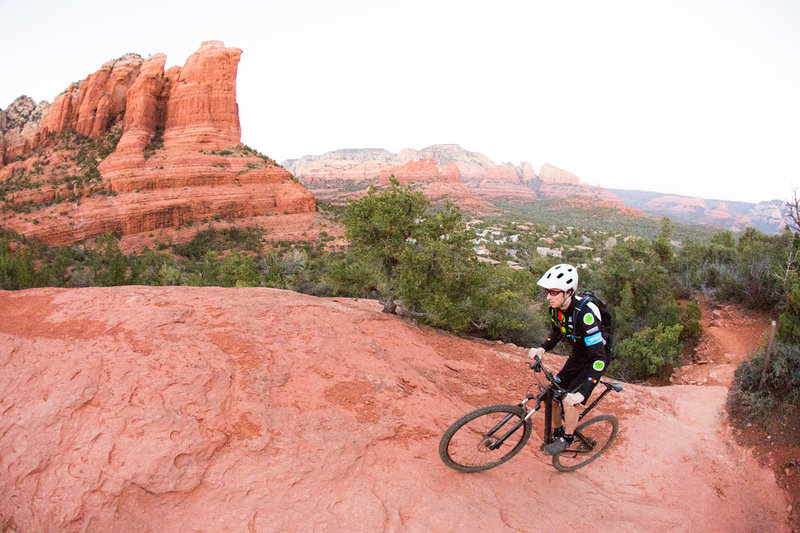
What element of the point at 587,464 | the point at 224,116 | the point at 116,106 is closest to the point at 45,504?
the point at 587,464

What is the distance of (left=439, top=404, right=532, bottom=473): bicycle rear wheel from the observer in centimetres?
Answer: 382

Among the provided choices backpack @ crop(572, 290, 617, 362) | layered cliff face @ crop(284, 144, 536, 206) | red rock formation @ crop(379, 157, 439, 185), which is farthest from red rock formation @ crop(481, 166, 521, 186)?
backpack @ crop(572, 290, 617, 362)

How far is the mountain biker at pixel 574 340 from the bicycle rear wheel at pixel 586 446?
14.1 inches

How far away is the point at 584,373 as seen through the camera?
389 centimetres

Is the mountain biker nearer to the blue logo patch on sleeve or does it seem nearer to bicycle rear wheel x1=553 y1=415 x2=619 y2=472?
the blue logo patch on sleeve

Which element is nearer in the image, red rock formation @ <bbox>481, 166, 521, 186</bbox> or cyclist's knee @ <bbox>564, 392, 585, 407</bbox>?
cyclist's knee @ <bbox>564, 392, 585, 407</bbox>

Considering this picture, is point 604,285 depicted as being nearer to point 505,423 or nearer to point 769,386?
point 769,386

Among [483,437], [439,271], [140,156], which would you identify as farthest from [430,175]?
[483,437]

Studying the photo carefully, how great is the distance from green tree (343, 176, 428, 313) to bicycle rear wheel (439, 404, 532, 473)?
210 inches

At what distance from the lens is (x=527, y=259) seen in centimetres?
3391

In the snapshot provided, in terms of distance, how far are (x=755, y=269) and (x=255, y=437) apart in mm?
14258

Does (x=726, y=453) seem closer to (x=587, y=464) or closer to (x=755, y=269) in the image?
(x=587, y=464)

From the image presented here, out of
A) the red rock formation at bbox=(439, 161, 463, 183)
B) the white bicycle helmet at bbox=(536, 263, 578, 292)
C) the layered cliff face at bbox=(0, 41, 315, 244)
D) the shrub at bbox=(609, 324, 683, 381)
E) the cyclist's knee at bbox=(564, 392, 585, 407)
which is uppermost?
the red rock formation at bbox=(439, 161, 463, 183)

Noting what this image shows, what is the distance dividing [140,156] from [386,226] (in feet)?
143
